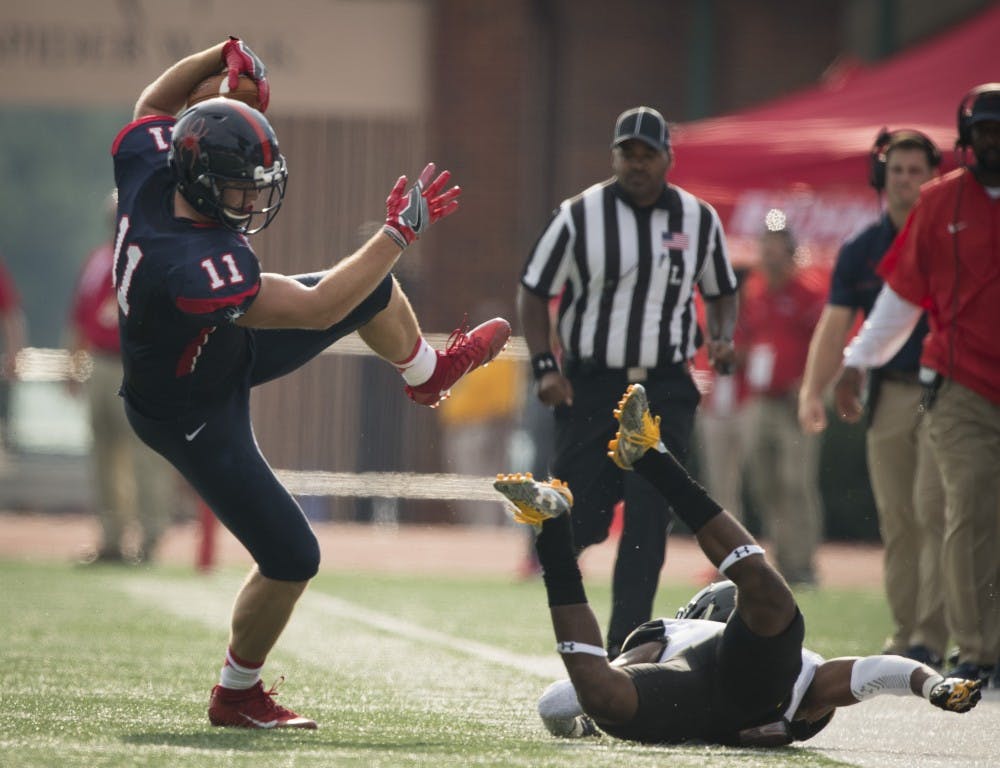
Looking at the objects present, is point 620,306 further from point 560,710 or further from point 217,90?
point 560,710

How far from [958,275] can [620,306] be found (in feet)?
4.01

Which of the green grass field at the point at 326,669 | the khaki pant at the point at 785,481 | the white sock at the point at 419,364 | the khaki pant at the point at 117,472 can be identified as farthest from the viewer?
the khaki pant at the point at 117,472

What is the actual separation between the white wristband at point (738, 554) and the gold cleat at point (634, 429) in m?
0.35

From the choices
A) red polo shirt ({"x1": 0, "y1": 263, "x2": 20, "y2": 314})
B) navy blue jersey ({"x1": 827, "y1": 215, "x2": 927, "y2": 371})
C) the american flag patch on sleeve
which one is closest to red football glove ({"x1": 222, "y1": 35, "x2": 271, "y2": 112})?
the american flag patch on sleeve

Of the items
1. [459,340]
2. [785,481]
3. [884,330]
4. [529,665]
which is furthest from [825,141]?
[459,340]

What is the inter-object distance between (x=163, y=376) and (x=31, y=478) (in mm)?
13429

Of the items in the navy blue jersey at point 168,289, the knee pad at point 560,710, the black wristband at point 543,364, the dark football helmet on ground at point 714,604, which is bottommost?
the knee pad at point 560,710

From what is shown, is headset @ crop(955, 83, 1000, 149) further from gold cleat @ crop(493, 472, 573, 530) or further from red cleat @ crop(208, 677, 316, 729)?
red cleat @ crop(208, 677, 316, 729)

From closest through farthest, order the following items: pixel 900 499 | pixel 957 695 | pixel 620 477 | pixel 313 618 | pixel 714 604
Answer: pixel 957 695
pixel 714 604
pixel 620 477
pixel 900 499
pixel 313 618

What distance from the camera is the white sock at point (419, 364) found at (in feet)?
19.2

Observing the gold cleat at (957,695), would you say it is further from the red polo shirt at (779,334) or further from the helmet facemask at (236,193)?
the red polo shirt at (779,334)

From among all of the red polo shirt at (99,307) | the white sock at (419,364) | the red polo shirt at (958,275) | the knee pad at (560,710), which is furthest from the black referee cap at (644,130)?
the red polo shirt at (99,307)

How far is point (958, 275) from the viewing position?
6.78 meters

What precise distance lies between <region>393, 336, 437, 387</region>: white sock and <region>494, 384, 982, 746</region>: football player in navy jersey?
973 millimetres
